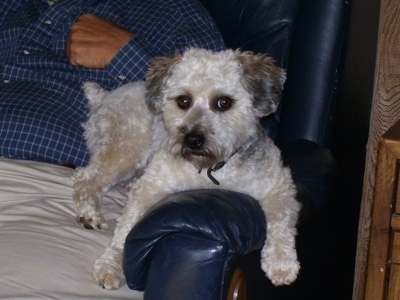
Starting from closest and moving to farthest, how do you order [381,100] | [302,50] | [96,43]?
[381,100]
[302,50]
[96,43]

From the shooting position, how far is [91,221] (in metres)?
2.20

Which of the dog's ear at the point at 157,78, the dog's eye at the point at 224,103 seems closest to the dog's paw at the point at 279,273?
the dog's eye at the point at 224,103

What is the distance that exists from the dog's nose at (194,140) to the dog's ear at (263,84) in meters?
0.19

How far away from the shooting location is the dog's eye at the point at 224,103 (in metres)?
2.24

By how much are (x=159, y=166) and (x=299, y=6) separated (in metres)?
0.91

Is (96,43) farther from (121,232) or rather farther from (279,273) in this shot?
(279,273)

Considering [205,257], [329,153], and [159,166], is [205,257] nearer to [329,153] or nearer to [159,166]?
[159,166]

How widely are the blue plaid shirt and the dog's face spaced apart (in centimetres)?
48

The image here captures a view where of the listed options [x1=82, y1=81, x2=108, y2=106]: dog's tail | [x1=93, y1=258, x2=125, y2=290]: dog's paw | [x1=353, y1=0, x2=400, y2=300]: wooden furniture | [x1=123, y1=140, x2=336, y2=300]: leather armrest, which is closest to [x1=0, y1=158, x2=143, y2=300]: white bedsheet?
[x1=93, y1=258, x2=125, y2=290]: dog's paw

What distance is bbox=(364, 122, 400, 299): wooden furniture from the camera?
1637 millimetres

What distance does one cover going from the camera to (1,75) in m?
2.89

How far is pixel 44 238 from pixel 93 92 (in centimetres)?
86

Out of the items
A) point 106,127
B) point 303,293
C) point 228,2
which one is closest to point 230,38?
point 228,2

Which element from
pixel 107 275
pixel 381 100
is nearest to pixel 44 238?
pixel 107 275
